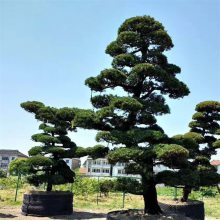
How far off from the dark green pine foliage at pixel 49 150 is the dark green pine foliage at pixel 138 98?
3457mm

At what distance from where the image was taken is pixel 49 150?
11719 millimetres

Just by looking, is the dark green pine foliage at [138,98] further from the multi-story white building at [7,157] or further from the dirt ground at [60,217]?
the multi-story white building at [7,157]

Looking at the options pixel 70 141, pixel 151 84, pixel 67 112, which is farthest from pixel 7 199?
pixel 151 84

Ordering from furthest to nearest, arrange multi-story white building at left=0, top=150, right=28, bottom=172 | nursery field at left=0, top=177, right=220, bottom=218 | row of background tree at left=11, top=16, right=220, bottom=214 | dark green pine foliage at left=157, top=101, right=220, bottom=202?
1. multi-story white building at left=0, top=150, right=28, bottom=172
2. nursery field at left=0, top=177, right=220, bottom=218
3. dark green pine foliage at left=157, top=101, right=220, bottom=202
4. row of background tree at left=11, top=16, right=220, bottom=214

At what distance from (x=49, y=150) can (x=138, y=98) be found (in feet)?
15.6

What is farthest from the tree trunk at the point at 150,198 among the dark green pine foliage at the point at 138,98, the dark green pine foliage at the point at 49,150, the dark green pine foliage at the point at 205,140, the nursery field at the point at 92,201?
the nursery field at the point at 92,201

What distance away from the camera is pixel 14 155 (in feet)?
243

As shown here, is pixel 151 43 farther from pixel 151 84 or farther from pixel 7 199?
pixel 7 199

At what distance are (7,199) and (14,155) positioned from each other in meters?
61.1

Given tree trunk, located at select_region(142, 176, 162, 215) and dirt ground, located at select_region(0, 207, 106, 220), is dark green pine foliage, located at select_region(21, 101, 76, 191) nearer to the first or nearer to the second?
dirt ground, located at select_region(0, 207, 106, 220)

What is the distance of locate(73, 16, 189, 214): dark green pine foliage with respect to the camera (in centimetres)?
744

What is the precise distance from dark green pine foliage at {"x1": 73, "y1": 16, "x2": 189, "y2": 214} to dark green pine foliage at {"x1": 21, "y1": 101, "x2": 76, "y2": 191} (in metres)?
3.46

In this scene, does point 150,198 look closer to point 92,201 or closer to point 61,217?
point 61,217

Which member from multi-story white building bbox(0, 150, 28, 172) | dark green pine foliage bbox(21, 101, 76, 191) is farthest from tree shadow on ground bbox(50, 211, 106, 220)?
multi-story white building bbox(0, 150, 28, 172)
